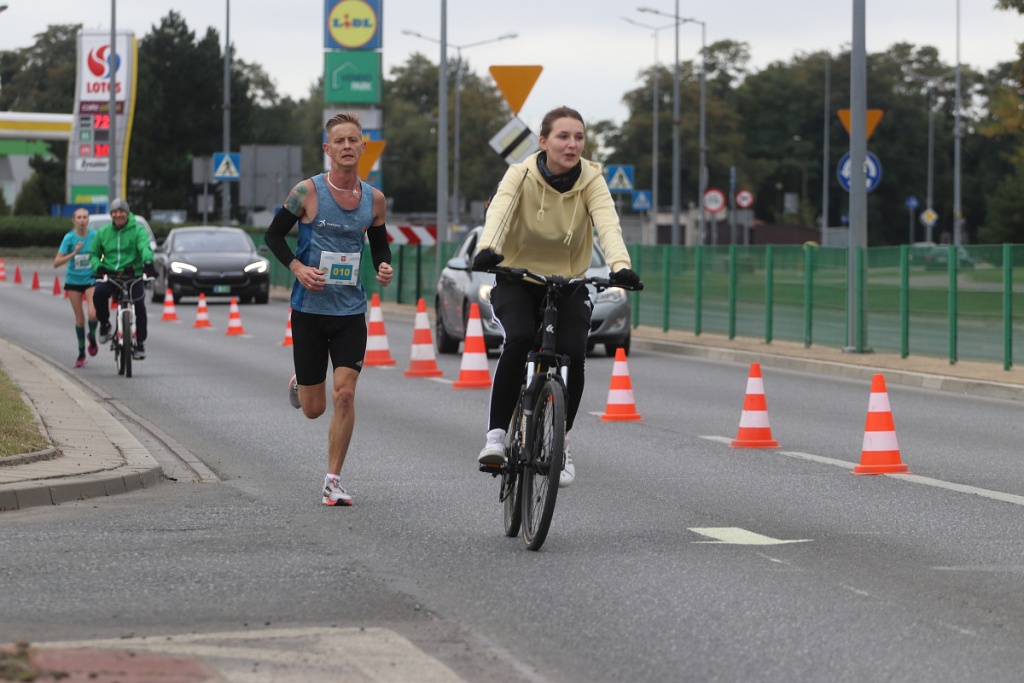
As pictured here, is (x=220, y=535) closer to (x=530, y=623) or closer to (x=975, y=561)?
(x=530, y=623)

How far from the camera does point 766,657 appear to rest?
225 inches

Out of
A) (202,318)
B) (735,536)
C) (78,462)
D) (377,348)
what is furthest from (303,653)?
(202,318)

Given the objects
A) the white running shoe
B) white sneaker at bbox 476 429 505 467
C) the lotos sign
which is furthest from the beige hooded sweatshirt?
the lotos sign

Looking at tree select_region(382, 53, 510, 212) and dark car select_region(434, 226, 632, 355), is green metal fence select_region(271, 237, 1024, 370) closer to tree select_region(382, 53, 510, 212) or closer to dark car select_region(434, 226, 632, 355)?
dark car select_region(434, 226, 632, 355)

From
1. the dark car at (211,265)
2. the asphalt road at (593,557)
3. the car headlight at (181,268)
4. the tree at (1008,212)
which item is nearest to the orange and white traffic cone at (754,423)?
the asphalt road at (593,557)

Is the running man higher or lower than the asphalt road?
higher

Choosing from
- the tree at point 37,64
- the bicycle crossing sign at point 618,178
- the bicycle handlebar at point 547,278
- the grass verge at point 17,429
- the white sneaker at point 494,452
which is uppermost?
the tree at point 37,64

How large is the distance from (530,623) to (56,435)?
6.14m

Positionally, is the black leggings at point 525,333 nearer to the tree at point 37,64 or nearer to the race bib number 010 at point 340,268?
the race bib number 010 at point 340,268

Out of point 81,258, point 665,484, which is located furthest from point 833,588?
point 81,258

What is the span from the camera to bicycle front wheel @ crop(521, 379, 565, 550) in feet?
24.6

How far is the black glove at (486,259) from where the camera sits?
24.9 ft

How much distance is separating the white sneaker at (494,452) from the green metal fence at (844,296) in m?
12.8

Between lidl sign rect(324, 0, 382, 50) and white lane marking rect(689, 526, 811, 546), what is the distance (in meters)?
49.7
